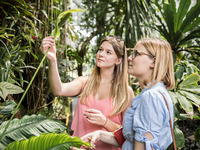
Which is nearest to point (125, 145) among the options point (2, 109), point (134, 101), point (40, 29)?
point (134, 101)

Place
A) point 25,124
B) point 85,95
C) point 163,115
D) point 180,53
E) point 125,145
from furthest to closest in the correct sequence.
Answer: point 180,53 < point 85,95 < point 25,124 < point 125,145 < point 163,115

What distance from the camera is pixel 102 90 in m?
1.34

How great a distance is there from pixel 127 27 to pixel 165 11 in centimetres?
45

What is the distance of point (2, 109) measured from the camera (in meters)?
1.28

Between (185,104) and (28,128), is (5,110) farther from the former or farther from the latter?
(185,104)

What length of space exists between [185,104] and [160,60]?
799 mm

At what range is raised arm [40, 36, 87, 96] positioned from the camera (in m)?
1.07

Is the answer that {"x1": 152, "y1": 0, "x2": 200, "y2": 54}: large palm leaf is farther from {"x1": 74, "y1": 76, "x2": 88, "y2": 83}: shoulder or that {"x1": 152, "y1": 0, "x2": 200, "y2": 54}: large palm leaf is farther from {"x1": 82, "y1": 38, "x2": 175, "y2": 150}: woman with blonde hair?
{"x1": 82, "y1": 38, "x2": 175, "y2": 150}: woman with blonde hair

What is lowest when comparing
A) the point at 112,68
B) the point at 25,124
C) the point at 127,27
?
the point at 25,124

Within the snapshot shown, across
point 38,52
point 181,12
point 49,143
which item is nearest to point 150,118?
point 49,143

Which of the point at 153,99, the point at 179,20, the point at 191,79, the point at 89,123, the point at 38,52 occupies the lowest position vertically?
the point at 89,123

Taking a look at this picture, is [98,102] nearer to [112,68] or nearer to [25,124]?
Answer: [112,68]

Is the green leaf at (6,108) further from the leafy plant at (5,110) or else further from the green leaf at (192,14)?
the green leaf at (192,14)

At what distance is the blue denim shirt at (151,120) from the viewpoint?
738 millimetres
